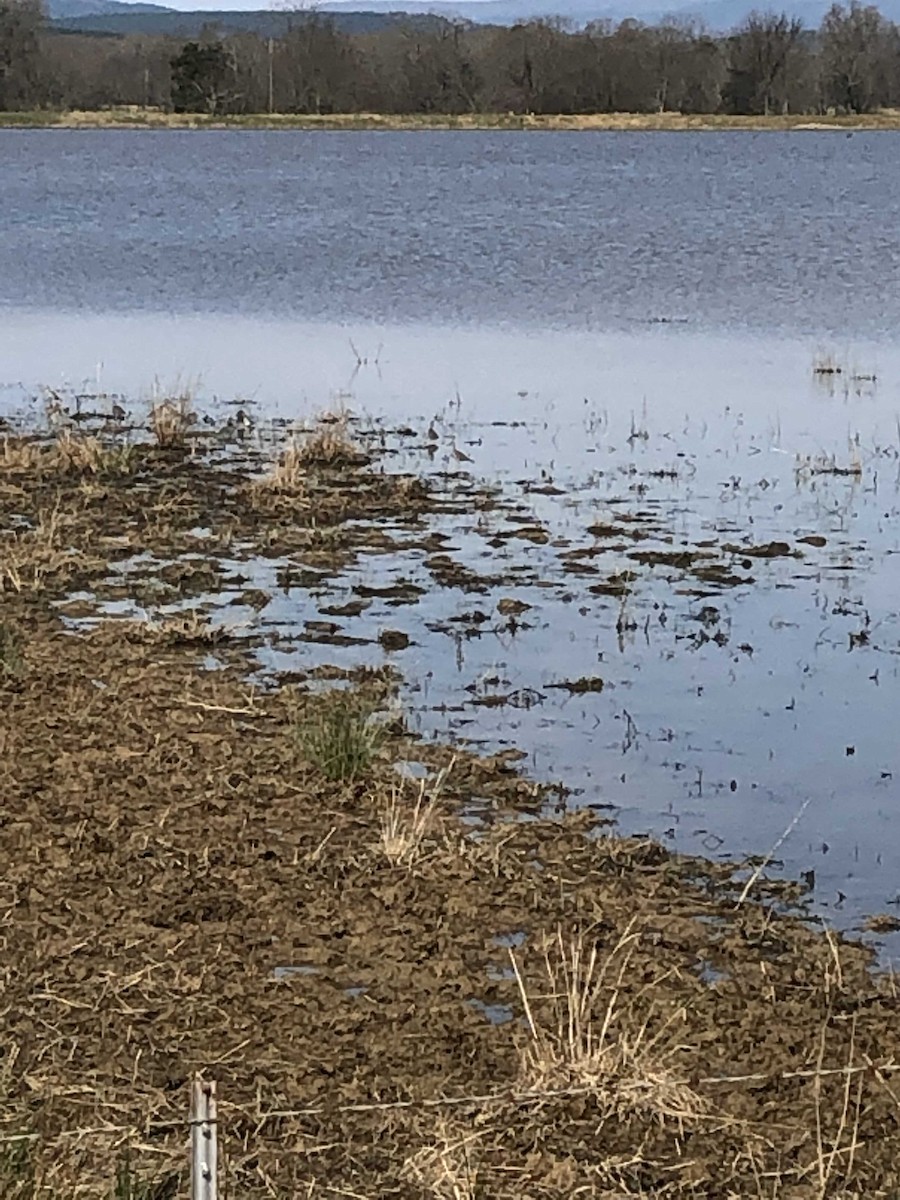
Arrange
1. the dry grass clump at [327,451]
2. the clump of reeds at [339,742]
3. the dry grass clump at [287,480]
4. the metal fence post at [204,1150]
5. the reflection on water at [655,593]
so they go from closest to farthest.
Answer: the metal fence post at [204,1150]
the clump of reeds at [339,742]
the reflection on water at [655,593]
the dry grass clump at [287,480]
the dry grass clump at [327,451]

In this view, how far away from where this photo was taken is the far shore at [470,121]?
222 feet

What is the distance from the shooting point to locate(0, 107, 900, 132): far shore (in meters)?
67.6

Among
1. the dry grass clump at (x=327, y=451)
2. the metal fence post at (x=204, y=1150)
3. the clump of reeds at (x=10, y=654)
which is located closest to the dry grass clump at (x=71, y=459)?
the dry grass clump at (x=327, y=451)

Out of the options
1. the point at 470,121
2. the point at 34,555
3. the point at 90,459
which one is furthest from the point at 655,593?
the point at 470,121

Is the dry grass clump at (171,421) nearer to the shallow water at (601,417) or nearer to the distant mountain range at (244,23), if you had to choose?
the shallow water at (601,417)

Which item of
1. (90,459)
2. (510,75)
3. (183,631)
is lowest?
(183,631)

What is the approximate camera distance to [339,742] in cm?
696

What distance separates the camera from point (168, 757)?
7105mm

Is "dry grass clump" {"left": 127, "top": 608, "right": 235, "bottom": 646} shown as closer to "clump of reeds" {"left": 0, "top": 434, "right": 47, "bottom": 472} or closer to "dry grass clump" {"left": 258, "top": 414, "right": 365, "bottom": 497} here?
"dry grass clump" {"left": 258, "top": 414, "right": 365, "bottom": 497}

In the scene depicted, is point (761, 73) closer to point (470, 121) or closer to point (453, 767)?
point (470, 121)

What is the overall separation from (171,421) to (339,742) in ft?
22.5

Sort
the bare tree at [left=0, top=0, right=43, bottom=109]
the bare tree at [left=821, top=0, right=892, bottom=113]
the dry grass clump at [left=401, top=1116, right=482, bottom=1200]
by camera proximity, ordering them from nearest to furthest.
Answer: the dry grass clump at [left=401, top=1116, right=482, bottom=1200], the bare tree at [left=821, top=0, right=892, bottom=113], the bare tree at [left=0, top=0, right=43, bottom=109]

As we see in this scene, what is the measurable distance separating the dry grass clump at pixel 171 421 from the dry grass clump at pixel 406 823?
6863 mm

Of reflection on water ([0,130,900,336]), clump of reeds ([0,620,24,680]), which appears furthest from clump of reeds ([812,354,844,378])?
clump of reeds ([0,620,24,680])
